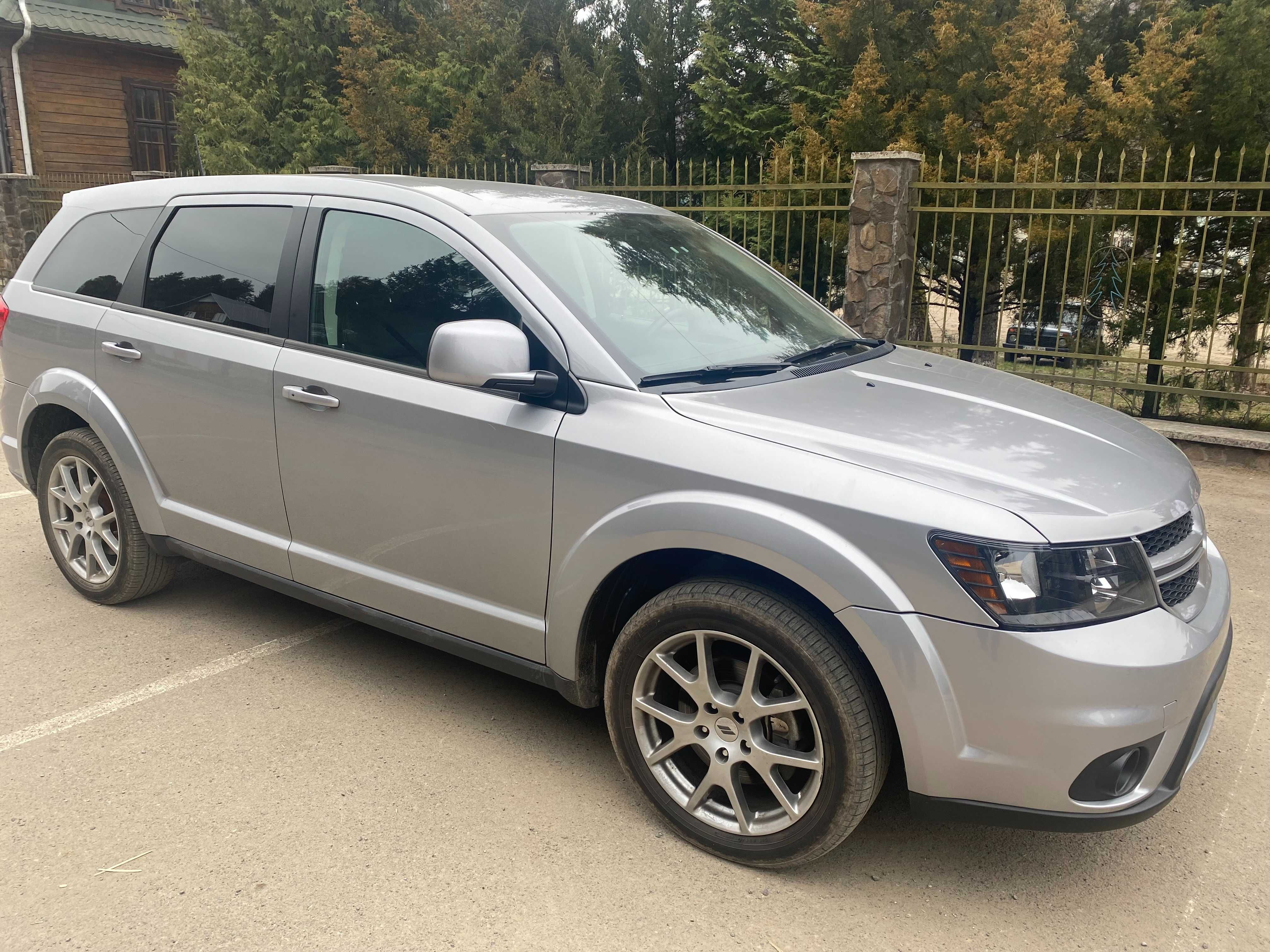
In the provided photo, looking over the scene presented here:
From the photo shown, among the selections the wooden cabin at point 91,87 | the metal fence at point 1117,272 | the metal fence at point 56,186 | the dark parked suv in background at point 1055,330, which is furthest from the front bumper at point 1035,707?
the wooden cabin at point 91,87

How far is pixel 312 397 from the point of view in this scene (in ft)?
11.0

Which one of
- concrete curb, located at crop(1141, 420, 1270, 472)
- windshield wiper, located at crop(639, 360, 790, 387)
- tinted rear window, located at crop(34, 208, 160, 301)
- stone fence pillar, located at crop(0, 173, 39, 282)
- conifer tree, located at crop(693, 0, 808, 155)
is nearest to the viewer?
windshield wiper, located at crop(639, 360, 790, 387)

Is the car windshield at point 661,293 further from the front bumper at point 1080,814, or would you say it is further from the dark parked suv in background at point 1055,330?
the dark parked suv in background at point 1055,330

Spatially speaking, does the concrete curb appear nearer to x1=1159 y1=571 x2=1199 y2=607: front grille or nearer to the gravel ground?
the gravel ground

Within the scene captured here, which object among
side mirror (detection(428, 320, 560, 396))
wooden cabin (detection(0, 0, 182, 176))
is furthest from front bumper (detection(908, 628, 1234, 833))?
wooden cabin (detection(0, 0, 182, 176))

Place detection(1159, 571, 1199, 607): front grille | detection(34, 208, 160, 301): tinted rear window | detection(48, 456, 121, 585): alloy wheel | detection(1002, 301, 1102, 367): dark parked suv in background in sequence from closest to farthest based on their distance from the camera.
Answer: detection(1159, 571, 1199, 607): front grille
detection(34, 208, 160, 301): tinted rear window
detection(48, 456, 121, 585): alloy wheel
detection(1002, 301, 1102, 367): dark parked suv in background

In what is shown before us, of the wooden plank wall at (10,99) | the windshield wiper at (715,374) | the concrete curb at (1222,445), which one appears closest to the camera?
the windshield wiper at (715,374)

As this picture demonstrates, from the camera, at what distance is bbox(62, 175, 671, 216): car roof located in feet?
11.1

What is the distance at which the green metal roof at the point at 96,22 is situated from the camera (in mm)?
19141

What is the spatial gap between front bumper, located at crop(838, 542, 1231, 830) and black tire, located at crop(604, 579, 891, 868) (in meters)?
0.08

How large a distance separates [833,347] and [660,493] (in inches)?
49.3

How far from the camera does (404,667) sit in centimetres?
391

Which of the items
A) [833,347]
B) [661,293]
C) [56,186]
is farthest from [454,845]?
[56,186]

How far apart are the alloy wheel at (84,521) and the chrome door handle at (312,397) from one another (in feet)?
4.36
